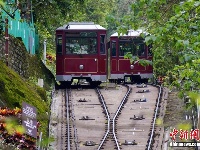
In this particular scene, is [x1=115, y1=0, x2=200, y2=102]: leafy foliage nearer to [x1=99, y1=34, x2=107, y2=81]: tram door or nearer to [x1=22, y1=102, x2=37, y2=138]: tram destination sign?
[x1=22, y1=102, x2=37, y2=138]: tram destination sign

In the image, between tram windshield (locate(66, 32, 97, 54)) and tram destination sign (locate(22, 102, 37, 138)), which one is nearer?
tram destination sign (locate(22, 102, 37, 138))

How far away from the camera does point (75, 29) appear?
84.0 ft

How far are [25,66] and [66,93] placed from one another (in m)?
2.17

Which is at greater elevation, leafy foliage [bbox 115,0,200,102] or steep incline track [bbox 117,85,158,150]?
leafy foliage [bbox 115,0,200,102]

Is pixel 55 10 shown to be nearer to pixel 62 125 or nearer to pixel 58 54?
pixel 58 54

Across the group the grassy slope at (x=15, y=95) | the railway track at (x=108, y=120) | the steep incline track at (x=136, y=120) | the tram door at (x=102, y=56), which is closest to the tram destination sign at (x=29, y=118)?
the railway track at (x=108, y=120)

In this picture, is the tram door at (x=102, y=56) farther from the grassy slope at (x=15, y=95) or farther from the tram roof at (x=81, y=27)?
the grassy slope at (x=15, y=95)

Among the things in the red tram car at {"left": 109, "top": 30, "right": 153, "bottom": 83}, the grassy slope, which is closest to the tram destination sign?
the grassy slope

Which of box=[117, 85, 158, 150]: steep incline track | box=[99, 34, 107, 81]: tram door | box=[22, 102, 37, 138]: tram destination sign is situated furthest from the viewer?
box=[99, 34, 107, 81]: tram door

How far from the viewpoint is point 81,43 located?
85.0ft

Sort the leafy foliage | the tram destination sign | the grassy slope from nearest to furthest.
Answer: the leafy foliage → the tram destination sign → the grassy slope

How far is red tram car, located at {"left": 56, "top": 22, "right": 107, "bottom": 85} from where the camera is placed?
25844 mm

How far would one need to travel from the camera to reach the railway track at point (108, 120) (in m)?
14.2

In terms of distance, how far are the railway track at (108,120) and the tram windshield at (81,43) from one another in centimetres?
224
